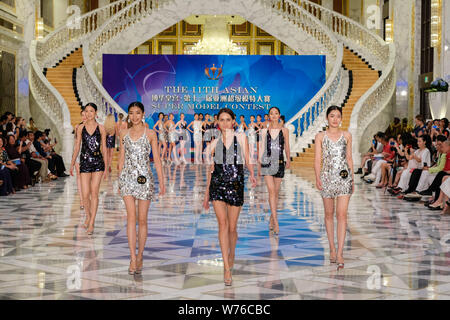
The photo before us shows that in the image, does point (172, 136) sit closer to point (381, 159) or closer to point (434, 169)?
point (381, 159)

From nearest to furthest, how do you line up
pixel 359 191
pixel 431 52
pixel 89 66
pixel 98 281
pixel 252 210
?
pixel 98 281 < pixel 252 210 < pixel 359 191 < pixel 431 52 < pixel 89 66

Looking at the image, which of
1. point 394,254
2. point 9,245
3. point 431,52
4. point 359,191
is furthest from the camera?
point 431,52

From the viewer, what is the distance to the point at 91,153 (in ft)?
26.8

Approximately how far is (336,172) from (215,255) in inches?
56.9

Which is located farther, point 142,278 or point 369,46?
point 369,46

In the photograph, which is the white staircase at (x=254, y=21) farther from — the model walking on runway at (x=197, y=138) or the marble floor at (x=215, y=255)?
the marble floor at (x=215, y=255)

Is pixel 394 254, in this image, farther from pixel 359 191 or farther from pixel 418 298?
pixel 359 191

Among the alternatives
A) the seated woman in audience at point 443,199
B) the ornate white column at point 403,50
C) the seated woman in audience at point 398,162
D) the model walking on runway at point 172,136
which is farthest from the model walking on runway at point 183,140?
the seated woman in audience at point 443,199

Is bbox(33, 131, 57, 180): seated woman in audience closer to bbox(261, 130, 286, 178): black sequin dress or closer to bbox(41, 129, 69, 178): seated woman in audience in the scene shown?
bbox(41, 129, 69, 178): seated woman in audience

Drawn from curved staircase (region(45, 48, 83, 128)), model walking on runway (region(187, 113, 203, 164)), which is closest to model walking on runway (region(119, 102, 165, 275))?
curved staircase (region(45, 48, 83, 128))

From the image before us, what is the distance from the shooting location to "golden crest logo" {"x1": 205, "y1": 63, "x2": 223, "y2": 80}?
24.2m

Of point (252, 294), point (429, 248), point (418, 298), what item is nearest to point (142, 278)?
point (252, 294)

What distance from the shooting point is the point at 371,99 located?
21.1 meters

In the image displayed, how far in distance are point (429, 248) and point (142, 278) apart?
3.15 m
